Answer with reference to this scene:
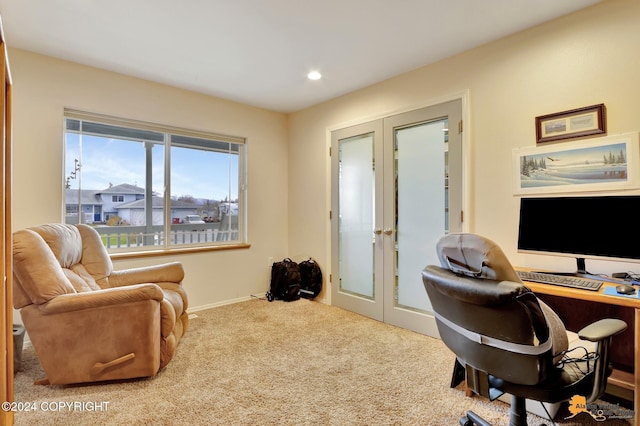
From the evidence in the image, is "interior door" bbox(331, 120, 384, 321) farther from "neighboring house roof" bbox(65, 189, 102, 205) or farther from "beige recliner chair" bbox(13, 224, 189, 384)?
"neighboring house roof" bbox(65, 189, 102, 205)

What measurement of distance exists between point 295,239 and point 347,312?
4.28 ft

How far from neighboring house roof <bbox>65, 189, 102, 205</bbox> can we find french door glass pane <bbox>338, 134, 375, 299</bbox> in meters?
2.55

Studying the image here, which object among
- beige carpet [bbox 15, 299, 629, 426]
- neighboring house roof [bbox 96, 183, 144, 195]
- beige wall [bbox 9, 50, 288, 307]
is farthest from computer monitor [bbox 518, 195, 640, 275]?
neighboring house roof [bbox 96, 183, 144, 195]

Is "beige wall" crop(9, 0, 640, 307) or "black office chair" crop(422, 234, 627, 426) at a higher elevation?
"beige wall" crop(9, 0, 640, 307)

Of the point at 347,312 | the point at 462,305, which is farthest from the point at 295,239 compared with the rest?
the point at 462,305

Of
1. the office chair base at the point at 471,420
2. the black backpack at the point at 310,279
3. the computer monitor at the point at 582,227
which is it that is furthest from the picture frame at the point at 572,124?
the black backpack at the point at 310,279

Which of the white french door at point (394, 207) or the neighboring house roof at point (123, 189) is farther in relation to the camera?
the neighboring house roof at point (123, 189)

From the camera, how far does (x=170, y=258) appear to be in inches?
140

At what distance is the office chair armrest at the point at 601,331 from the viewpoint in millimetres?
1213

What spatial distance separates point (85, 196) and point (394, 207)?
120 inches

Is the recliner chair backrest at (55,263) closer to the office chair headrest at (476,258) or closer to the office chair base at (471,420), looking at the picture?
the office chair headrest at (476,258)

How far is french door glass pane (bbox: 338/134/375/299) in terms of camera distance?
3.56m

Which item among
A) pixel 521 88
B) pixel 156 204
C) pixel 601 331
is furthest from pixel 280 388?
pixel 521 88

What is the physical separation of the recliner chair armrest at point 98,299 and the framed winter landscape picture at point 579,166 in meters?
2.73
